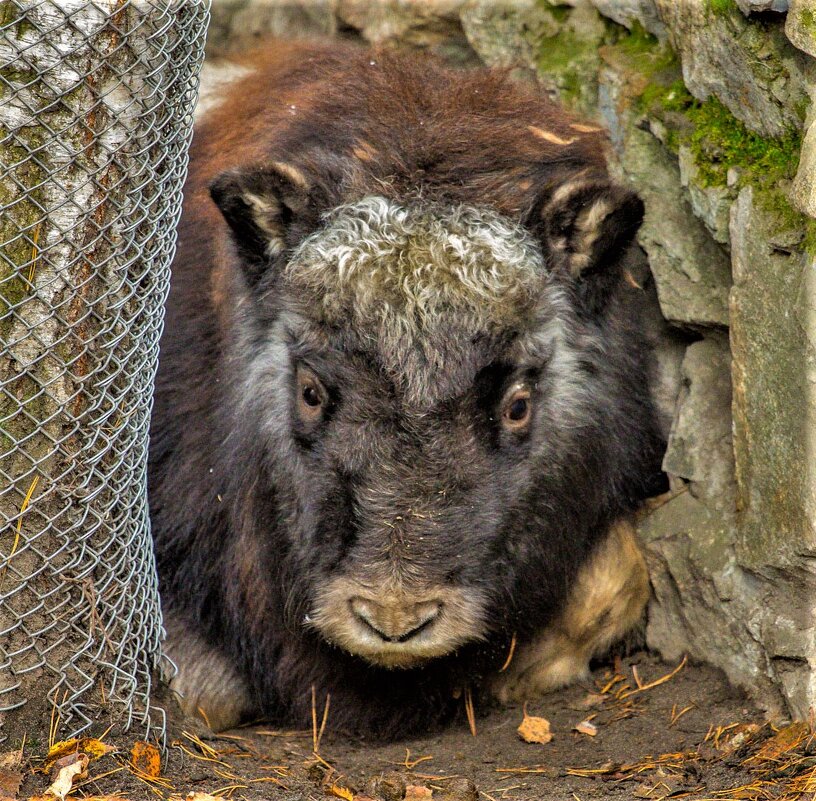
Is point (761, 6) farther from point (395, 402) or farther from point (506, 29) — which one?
point (506, 29)

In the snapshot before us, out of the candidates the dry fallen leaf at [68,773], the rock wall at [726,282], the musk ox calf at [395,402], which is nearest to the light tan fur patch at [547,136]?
the musk ox calf at [395,402]

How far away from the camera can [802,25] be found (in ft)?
14.4

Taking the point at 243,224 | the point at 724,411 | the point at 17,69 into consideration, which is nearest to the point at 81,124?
the point at 17,69

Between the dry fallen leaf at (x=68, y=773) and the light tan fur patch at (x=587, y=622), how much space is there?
2.21m

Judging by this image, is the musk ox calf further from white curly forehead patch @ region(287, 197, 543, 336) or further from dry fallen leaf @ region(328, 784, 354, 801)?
dry fallen leaf @ region(328, 784, 354, 801)

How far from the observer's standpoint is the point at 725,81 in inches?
199

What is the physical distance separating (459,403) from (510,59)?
3096 mm

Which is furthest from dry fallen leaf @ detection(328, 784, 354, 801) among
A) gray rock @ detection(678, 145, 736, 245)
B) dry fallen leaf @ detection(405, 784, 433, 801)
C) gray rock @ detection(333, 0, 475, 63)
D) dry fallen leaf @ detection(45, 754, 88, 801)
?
gray rock @ detection(333, 0, 475, 63)

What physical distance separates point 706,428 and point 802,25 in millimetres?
1899

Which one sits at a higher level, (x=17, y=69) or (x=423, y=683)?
(x=17, y=69)

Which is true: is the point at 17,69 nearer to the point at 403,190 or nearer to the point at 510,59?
the point at 403,190

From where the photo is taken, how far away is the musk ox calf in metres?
4.59

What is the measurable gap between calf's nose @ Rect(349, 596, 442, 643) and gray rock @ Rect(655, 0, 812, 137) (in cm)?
236

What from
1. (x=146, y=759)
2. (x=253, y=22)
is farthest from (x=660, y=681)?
(x=253, y=22)
